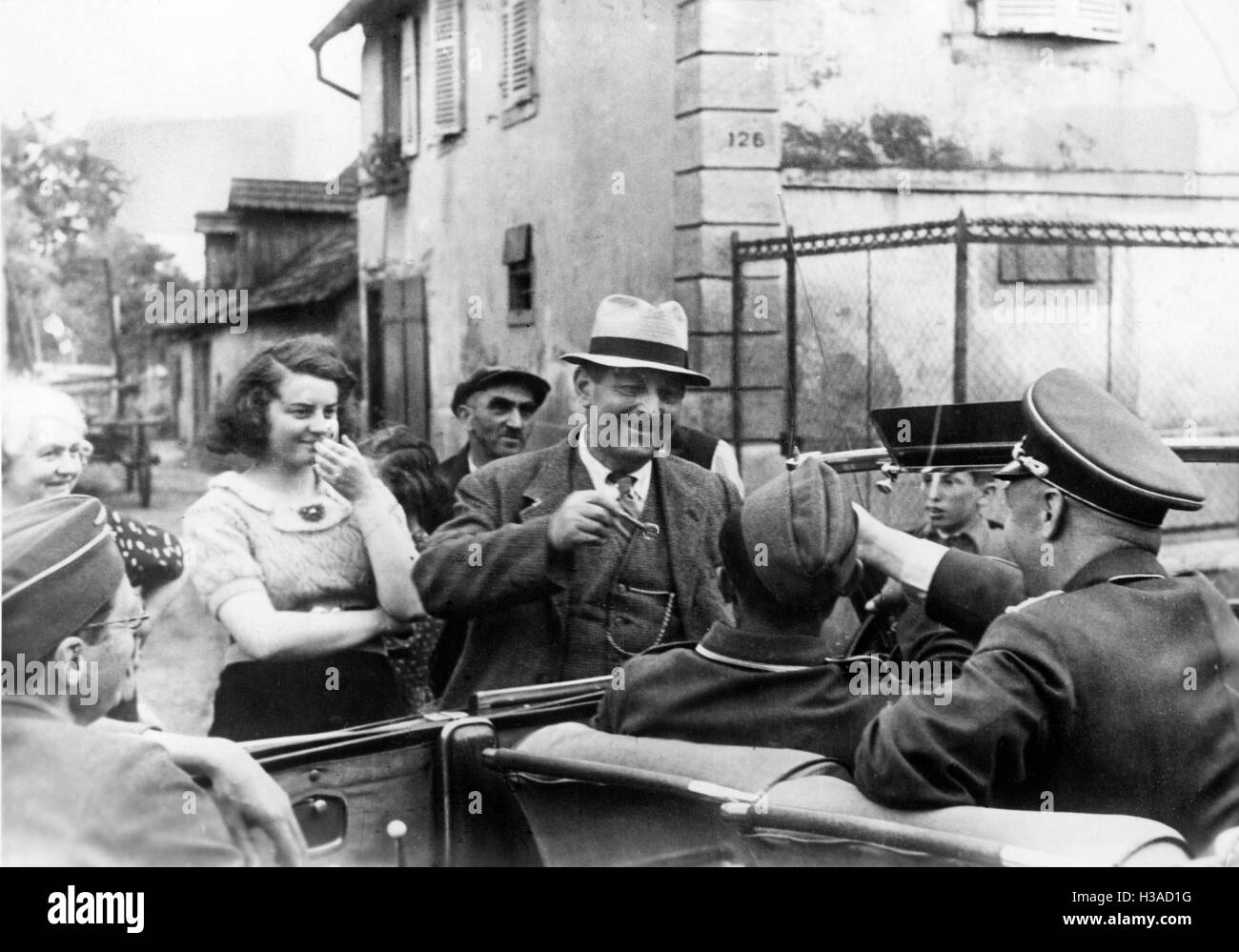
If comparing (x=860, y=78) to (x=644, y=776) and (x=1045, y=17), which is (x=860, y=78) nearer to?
(x=1045, y=17)

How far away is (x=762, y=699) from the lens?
2488 millimetres

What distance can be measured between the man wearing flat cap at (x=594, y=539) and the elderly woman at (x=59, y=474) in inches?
22.1

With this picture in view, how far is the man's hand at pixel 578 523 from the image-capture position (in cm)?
311

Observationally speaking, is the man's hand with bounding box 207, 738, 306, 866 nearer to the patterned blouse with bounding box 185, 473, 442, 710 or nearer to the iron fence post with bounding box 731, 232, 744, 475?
the patterned blouse with bounding box 185, 473, 442, 710

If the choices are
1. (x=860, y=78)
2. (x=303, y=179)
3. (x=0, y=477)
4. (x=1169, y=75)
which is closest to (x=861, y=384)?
(x=860, y=78)

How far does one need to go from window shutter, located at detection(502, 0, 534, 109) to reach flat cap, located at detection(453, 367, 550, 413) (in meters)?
0.72

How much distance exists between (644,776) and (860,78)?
2168mm

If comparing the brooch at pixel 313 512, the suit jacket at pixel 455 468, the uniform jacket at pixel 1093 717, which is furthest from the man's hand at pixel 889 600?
the suit jacket at pixel 455 468

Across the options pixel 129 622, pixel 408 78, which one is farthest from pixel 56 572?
pixel 408 78

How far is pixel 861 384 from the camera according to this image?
166 inches

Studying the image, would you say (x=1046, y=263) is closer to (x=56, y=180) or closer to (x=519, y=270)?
(x=519, y=270)

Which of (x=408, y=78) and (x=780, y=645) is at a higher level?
(x=408, y=78)

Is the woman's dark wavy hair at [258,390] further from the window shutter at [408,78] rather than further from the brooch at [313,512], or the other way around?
the window shutter at [408,78]

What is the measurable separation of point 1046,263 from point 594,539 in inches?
74.2
